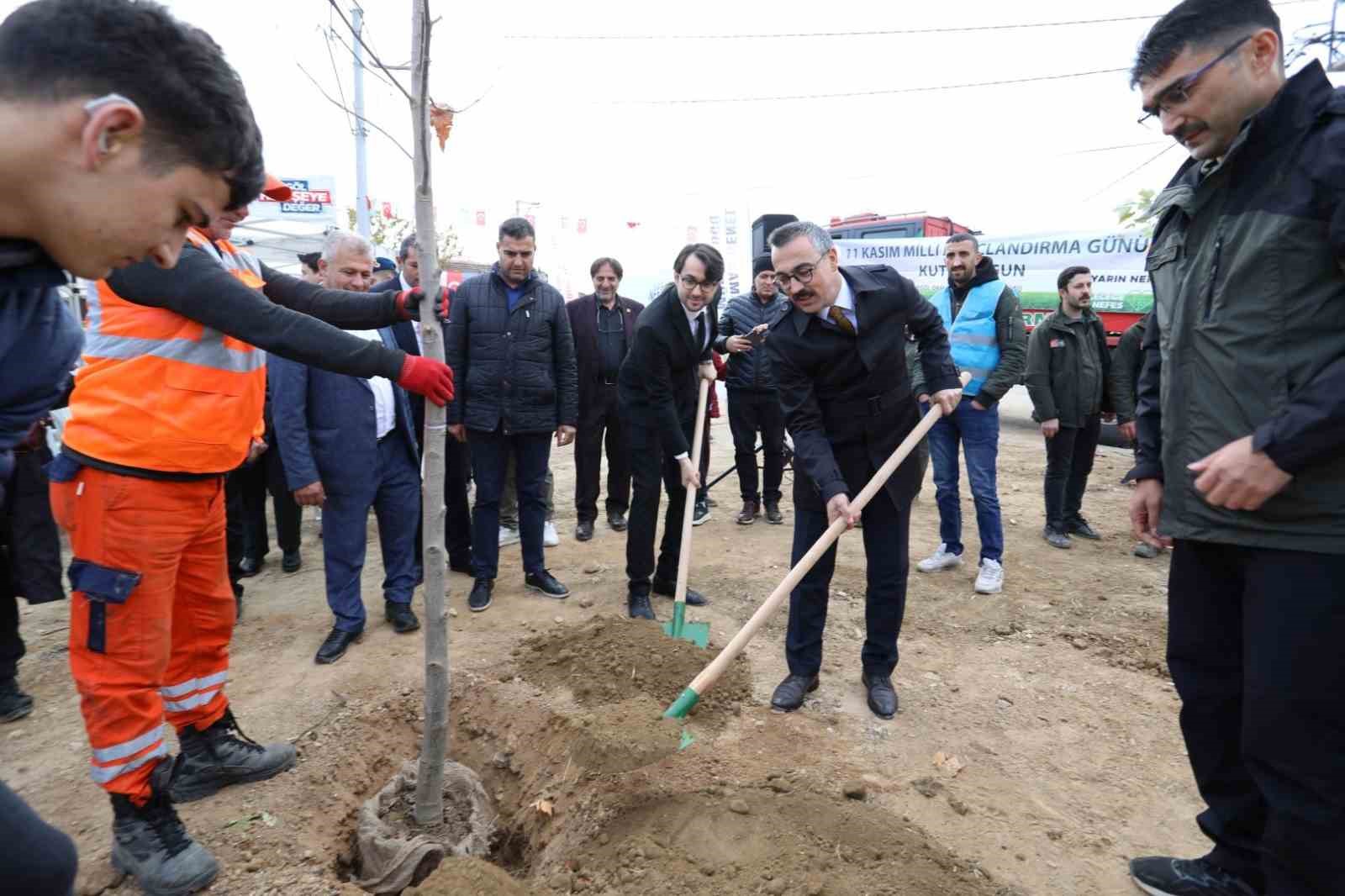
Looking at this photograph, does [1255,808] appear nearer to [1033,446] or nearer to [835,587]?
[835,587]

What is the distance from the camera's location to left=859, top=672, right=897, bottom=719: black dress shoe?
10.5 feet

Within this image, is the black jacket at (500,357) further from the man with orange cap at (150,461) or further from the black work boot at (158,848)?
the black work boot at (158,848)

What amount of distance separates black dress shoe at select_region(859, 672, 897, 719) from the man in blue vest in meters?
1.66

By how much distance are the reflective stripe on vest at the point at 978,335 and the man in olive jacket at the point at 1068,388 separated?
2.71 ft

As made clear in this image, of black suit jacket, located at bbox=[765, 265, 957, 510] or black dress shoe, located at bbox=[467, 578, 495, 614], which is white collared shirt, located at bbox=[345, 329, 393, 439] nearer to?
black dress shoe, located at bbox=[467, 578, 495, 614]

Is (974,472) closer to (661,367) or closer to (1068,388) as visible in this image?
(1068,388)

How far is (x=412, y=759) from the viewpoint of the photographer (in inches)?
118

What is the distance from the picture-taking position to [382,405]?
12.8ft

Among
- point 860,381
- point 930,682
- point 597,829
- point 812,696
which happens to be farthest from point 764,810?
point 860,381

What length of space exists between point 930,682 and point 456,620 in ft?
8.50

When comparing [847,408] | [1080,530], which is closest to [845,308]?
[847,408]

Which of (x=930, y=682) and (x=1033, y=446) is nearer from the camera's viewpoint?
(x=930, y=682)

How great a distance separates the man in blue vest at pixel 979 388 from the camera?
4.74 meters

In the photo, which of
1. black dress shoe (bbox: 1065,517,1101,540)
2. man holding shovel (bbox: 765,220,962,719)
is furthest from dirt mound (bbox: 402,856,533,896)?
black dress shoe (bbox: 1065,517,1101,540)
